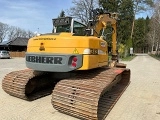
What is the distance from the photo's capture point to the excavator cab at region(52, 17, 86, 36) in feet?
24.3

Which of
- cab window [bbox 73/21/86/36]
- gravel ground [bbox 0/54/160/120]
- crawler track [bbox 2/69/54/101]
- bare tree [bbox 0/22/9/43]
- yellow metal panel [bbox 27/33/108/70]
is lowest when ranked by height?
gravel ground [bbox 0/54/160/120]

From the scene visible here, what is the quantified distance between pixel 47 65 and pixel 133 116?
2654 millimetres

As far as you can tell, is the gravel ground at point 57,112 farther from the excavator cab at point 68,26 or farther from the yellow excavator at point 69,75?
the excavator cab at point 68,26

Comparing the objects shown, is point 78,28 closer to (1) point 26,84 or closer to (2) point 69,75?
(2) point 69,75

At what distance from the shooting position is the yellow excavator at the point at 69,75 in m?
5.58

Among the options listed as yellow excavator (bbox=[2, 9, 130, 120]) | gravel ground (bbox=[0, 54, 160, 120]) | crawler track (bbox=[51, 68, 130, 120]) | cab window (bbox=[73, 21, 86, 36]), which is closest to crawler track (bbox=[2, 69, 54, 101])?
yellow excavator (bbox=[2, 9, 130, 120])

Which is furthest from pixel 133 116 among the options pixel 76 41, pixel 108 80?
pixel 76 41

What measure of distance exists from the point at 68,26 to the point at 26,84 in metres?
2.22

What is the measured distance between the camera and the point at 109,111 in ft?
20.8

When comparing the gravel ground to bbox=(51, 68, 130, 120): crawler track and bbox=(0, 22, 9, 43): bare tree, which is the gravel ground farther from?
bbox=(0, 22, 9, 43): bare tree

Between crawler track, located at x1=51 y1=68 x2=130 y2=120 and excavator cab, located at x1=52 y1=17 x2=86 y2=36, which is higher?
excavator cab, located at x1=52 y1=17 x2=86 y2=36

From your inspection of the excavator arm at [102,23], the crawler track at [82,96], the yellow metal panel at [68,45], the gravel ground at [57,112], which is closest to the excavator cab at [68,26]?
the yellow metal panel at [68,45]

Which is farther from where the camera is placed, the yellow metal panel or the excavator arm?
the excavator arm

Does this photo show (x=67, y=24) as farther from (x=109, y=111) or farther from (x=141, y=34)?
(x=141, y=34)
